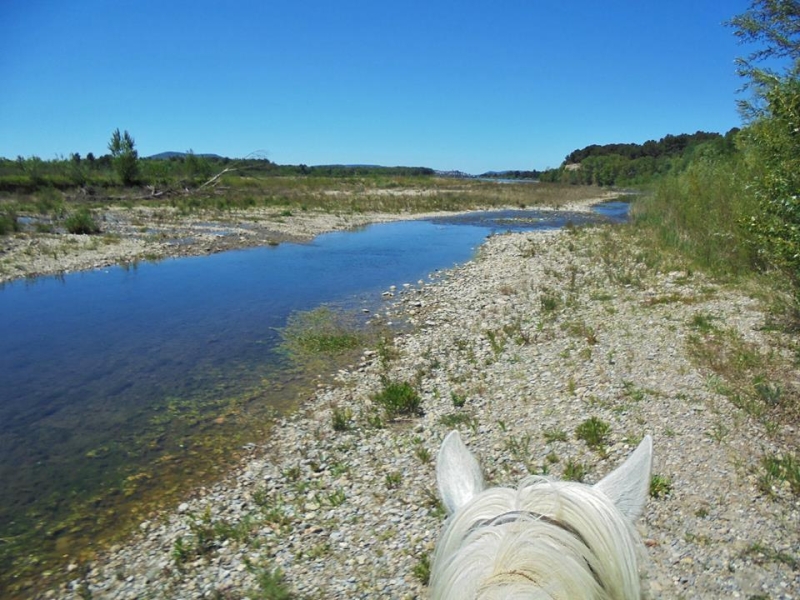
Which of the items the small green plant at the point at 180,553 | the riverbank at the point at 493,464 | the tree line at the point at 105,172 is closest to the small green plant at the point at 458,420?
the riverbank at the point at 493,464

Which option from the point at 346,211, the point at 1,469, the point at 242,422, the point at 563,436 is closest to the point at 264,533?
the point at 242,422

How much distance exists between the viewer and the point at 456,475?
1929 mm

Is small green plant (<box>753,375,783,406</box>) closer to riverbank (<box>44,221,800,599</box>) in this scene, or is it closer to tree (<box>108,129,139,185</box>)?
riverbank (<box>44,221,800,599</box>)

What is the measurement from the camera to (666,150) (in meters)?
120

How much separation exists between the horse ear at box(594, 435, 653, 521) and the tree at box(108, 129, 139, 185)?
175 feet

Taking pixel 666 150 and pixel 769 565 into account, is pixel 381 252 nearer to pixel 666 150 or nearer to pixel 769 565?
pixel 769 565

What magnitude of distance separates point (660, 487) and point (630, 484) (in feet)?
14.1

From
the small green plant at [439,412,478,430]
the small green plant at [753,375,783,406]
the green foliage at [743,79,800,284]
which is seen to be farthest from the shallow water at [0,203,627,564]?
the green foliage at [743,79,800,284]

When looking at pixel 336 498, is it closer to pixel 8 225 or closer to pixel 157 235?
pixel 157 235

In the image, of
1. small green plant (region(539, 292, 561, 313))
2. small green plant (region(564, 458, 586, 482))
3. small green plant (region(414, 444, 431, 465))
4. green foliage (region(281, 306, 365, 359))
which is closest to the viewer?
small green plant (region(564, 458, 586, 482))

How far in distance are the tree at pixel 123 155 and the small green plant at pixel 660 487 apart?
51995 mm

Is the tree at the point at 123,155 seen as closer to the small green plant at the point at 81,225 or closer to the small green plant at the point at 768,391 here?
the small green plant at the point at 81,225

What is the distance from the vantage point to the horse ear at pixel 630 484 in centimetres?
171

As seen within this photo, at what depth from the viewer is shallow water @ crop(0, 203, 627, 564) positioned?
744 cm
